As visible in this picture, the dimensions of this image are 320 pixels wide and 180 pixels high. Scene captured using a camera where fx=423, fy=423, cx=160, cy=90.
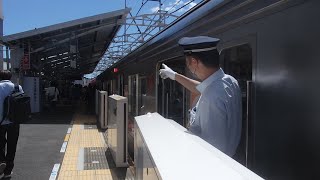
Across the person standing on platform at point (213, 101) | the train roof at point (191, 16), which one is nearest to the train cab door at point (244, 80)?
the person standing on platform at point (213, 101)

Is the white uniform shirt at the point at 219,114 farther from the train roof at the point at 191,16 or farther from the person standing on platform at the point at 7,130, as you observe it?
the person standing on platform at the point at 7,130

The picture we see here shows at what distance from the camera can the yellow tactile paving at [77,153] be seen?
6.52 m

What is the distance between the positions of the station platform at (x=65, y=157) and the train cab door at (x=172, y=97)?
1.64 meters

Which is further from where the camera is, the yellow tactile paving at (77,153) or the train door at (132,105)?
the train door at (132,105)

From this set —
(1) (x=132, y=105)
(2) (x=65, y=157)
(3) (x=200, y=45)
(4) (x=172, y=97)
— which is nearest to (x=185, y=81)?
(3) (x=200, y=45)

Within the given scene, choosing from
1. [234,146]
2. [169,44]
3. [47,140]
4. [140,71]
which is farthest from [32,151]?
[234,146]

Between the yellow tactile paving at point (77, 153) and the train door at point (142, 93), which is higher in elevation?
the train door at point (142, 93)

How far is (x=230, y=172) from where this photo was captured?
1.24 meters

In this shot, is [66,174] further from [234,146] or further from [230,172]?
[230,172]

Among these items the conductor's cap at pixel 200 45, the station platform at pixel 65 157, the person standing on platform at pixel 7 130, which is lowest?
the station platform at pixel 65 157

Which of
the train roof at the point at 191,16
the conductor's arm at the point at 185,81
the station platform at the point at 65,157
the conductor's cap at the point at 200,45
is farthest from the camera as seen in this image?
the station platform at the point at 65,157

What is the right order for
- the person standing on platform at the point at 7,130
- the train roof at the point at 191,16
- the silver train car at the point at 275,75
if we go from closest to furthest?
the silver train car at the point at 275,75 → the train roof at the point at 191,16 → the person standing on platform at the point at 7,130

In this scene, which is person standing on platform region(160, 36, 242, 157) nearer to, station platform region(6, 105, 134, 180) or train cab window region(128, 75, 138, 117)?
station platform region(6, 105, 134, 180)

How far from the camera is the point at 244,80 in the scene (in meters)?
2.63
